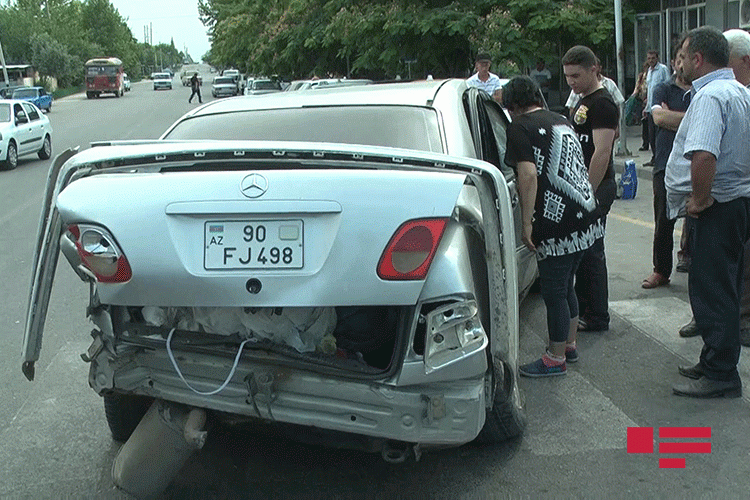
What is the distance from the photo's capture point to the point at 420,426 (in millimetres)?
2996

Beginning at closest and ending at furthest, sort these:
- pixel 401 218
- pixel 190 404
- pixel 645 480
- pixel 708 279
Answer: pixel 401 218 < pixel 190 404 < pixel 645 480 < pixel 708 279

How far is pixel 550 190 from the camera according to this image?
4.46 m

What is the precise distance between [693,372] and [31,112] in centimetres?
1900

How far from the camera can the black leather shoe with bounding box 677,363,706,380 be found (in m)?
4.63

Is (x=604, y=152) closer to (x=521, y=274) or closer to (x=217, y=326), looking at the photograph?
(x=521, y=274)

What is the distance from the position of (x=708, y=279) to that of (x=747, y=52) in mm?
1399

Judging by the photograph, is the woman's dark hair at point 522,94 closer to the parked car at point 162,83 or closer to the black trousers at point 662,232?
the black trousers at point 662,232

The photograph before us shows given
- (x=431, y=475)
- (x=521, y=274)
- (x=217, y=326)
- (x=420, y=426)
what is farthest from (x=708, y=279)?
(x=217, y=326)

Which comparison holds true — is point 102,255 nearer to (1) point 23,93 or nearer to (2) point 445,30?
(2) point 445,30

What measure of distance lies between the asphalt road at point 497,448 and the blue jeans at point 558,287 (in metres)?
0.33

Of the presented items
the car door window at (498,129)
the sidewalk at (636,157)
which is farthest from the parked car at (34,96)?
the car door window at (498,129)

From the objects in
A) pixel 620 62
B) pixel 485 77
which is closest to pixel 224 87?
pixel 620 62

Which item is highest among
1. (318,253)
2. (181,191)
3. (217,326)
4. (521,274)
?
(181,191)

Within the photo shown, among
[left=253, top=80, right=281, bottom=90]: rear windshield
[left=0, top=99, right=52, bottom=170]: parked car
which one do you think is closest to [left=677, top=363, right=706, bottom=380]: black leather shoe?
[left=0, top=99, right=52, bottom=170]: parked car
